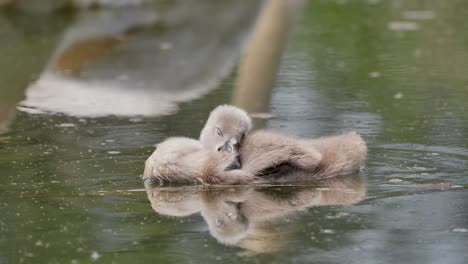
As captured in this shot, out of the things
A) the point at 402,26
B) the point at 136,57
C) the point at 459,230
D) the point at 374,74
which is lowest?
the point at 402,26

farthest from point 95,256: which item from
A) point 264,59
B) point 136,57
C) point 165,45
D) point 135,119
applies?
point 165,45

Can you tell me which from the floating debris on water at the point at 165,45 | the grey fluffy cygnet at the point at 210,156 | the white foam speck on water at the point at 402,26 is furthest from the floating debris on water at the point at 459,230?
the white foam speck on water at the point at 402,26

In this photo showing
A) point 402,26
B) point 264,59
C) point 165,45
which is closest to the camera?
point 264,59

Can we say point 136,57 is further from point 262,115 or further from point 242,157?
point 242,157

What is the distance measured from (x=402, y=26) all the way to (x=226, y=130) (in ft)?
25.7

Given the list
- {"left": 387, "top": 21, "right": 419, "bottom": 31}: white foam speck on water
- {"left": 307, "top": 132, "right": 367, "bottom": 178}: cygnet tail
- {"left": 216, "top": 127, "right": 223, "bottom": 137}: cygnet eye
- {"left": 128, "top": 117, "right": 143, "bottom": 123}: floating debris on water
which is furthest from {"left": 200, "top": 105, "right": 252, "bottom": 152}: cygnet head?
{"left": 387, "top": 21, "right": 419, "bottom": 31}: white foam speck on water

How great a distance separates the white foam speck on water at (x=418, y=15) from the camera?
1421cm

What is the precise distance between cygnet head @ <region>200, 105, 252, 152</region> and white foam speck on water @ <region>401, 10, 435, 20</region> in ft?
28.1

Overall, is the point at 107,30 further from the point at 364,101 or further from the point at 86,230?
the point at 86,230

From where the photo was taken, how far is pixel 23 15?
584 inches

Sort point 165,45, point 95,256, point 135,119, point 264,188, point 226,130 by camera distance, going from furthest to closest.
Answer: point 165,45 → point 135,119 → point 226,130 → point 264,188 → point 95,256

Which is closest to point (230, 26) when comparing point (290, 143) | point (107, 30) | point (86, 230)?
point (107, 30)

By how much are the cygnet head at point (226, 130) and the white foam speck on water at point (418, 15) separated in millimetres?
8573

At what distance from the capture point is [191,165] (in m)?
5.91
